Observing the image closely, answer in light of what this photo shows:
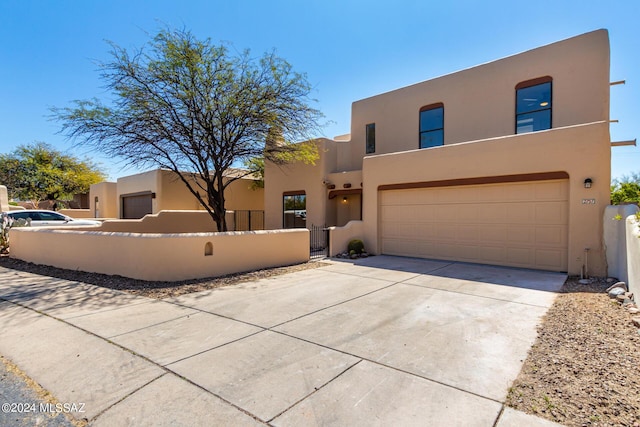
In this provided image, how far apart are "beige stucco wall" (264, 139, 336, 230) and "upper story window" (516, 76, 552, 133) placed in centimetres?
774

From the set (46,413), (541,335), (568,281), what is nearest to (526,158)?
(568,281)

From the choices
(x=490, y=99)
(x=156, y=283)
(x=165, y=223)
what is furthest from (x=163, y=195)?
(x=490, y=99)

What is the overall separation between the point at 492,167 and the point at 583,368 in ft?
25.0

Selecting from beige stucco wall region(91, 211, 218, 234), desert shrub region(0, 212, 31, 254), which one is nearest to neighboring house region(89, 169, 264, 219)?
beige stucco wall region(91, 211, 218, 234)

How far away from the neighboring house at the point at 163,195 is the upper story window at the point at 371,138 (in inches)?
332

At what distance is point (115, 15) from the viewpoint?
392 inches

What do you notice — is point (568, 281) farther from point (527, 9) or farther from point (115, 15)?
point (115, 15)

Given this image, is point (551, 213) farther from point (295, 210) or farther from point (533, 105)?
point (295, 210)

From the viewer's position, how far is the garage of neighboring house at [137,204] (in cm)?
2238

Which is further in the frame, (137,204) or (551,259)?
(137,204)

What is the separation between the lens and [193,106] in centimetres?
1010

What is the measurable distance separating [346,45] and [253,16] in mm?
3563

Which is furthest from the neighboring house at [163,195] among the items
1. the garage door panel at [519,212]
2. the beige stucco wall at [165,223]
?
the garage door panel at [519,212]

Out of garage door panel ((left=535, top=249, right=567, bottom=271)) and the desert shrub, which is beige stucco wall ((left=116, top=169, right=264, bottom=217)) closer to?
the desert shrub
